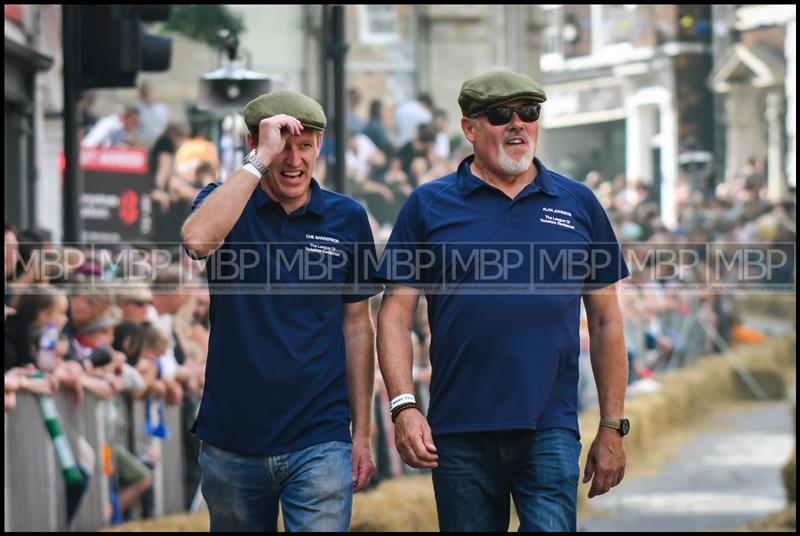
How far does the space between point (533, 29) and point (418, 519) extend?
2104 cm

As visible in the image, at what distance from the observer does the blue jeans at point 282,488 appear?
5.41 meters

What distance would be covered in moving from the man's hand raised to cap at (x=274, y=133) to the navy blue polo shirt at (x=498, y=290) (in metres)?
0.46

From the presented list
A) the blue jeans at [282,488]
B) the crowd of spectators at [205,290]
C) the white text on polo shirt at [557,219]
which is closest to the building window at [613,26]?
the crowd of spectators at [205,290]

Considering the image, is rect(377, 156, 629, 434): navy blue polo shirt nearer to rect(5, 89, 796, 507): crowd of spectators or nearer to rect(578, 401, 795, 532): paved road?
rect(5, 89, 796, 507): crowd of spectators

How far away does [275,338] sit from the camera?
5.43 metres

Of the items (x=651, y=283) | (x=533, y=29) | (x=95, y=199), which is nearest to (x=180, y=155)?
(x=95, y=199)

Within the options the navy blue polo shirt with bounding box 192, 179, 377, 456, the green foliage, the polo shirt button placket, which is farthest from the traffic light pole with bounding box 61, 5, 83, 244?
the green foliage

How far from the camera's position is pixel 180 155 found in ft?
53.9

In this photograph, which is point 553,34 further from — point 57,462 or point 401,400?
point 401,400

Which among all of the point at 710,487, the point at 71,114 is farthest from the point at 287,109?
the point at 710,487

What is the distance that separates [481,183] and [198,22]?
16.4m

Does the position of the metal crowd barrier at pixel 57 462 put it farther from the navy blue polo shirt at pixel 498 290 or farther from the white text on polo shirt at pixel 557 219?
the white text on polo shirt at pixel 557 219

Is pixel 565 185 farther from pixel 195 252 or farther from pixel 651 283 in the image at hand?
pixel 651 283

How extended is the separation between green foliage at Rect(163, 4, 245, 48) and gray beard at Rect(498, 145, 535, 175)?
15.9 meters
